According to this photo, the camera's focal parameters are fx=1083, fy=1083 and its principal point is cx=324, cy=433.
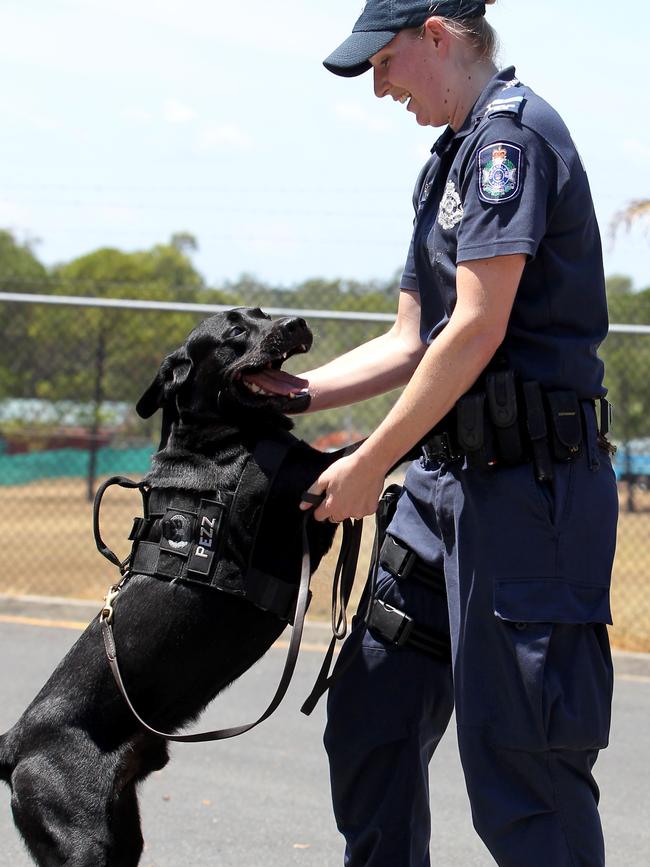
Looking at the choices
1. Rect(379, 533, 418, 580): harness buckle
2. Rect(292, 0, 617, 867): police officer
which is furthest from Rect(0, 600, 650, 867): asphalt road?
Rect(292, 0, 617, 867): police officer

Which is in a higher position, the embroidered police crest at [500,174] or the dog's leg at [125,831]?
the embroidered police crest at [500,174]

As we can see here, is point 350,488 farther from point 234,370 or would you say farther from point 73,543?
point 73,543

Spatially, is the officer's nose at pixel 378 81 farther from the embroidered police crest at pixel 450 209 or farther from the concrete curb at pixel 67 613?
the concrete curb at pixel 67 613

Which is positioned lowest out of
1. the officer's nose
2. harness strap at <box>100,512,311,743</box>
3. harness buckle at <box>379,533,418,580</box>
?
harness strap at <box>100,512,311,743</box>

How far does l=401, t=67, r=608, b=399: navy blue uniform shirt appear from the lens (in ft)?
6.97

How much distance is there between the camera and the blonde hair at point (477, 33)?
90.6 inches

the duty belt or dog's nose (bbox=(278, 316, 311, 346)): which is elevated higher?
dog's nose (bbox=(278, 316, 311, 346))

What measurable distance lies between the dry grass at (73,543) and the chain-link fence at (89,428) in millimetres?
10

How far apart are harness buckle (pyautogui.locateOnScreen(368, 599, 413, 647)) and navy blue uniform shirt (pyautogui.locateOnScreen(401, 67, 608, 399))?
0.66m

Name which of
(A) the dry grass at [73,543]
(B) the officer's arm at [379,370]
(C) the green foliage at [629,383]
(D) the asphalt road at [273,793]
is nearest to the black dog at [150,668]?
(B) the officer's arm at [379,370]

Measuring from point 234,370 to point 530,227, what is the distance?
90 centimetres

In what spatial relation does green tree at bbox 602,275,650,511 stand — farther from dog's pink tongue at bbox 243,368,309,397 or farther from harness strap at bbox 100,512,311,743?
harness strap at bbox 100,512,311,743

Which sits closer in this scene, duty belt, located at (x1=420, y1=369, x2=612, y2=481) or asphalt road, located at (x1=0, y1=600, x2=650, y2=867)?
duty belt, located at (x1=420, y1=369, x2=612, y2=481)

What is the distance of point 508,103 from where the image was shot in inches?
86.6
